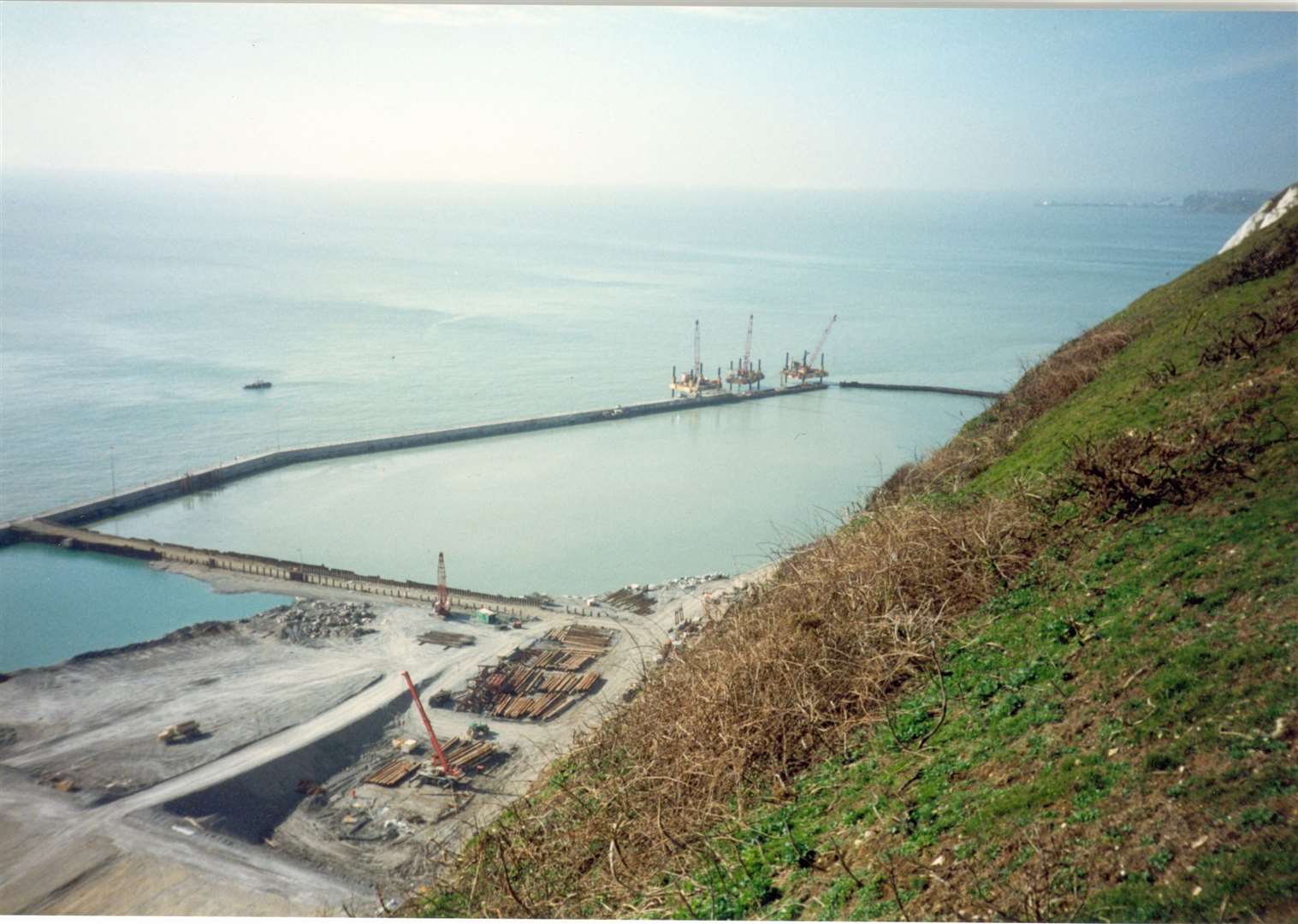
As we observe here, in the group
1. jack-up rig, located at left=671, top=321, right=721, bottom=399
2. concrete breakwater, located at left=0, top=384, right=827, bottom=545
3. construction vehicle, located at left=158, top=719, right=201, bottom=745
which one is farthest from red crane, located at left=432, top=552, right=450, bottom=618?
jack-up rig, located at left=671, top=321, right=721, bottom=399

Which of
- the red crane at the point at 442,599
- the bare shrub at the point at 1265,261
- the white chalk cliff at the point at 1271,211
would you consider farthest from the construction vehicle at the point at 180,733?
the white chalk cliff at the point at 1271,211

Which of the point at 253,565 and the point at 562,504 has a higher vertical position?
the point at 562,504

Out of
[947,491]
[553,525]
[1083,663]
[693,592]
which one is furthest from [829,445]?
[1083,663]

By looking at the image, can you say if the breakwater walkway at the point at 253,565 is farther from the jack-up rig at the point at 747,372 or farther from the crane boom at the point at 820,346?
the crane boom at the point at 820,346

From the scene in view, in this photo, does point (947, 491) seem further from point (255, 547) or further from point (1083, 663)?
point (255, 547)

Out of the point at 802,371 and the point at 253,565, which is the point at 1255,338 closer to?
the point at 253,565

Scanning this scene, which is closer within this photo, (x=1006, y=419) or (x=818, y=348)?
(x=1006, y=419)

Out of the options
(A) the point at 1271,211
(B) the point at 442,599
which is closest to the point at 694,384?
(B) the point at 442,599
